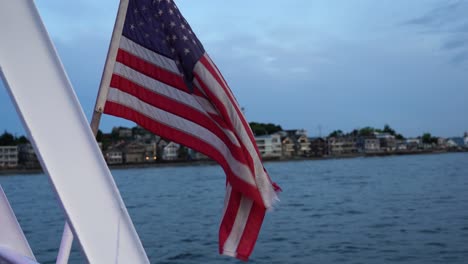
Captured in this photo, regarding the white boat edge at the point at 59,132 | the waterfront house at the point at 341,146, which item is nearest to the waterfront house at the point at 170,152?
the waterfront house at the point at 341,146

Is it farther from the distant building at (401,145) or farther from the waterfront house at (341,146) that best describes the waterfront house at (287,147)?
the distant building at (401,145)

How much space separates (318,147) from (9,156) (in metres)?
73.0

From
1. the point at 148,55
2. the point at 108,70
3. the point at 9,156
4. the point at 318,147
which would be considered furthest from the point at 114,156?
the point at 108,70

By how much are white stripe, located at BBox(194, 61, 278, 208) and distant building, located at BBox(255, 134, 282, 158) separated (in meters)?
140

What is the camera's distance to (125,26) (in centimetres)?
328

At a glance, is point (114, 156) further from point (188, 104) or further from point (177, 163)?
point (188, 104)

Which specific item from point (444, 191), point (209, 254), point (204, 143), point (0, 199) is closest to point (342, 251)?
point (209, 254)

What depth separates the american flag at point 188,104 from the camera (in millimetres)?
3078

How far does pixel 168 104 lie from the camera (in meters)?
3.38

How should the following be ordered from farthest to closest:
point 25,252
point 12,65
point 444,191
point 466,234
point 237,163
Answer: point 444,191 < point 466,234 < point 237,163 < point 25,252 < point 12,65

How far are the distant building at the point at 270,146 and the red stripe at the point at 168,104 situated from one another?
140 m

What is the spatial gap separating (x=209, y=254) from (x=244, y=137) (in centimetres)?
1283

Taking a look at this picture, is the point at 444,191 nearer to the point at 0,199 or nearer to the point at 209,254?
the point at 209,254

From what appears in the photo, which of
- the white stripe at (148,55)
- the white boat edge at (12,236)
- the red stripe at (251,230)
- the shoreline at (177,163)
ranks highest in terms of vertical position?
the white stripe at (148,55)
